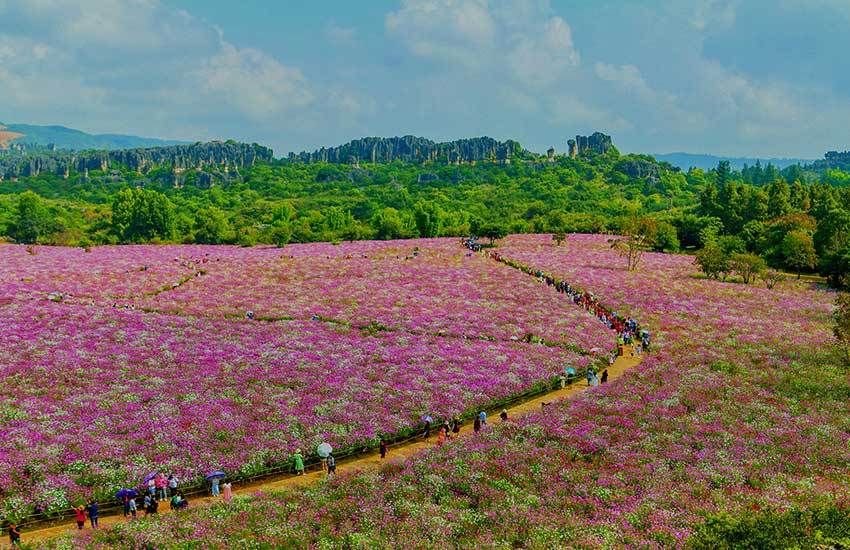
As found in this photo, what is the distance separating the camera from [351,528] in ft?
71.8

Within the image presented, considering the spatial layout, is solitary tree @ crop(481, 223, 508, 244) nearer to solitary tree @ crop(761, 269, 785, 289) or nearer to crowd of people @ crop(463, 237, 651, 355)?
crowd of people @ crop(463, 237, 651, 355)

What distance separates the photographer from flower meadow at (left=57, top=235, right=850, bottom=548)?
21594mm

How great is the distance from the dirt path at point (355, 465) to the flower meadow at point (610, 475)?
5.25 ft

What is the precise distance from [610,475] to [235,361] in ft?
85.0

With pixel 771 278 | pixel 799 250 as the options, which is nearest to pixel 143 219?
pixel 771 278

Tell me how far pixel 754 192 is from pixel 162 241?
120256 mm

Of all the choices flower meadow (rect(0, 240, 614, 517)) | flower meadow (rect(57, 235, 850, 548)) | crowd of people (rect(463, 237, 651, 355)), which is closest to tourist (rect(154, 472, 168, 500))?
flower meadow (rect(0, 240, 614, 517))

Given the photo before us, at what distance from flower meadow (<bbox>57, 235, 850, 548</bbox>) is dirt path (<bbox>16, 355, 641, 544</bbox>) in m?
1.60

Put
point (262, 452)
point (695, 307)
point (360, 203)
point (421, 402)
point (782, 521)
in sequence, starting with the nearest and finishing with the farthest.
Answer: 1. point (782, 521)
2. point (262, 452)
3. point (421, 402)
4. point (695, 307)
5. point (360, 203)

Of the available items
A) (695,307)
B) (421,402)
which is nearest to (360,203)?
(695,307)

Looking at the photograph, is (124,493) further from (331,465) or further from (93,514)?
(331,465)

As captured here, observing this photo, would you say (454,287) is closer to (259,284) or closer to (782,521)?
(259,284)

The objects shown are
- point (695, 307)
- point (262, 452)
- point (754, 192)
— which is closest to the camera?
point (262, 452)

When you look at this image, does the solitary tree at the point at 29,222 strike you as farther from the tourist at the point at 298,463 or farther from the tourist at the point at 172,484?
the tourist at the point at 298,463
